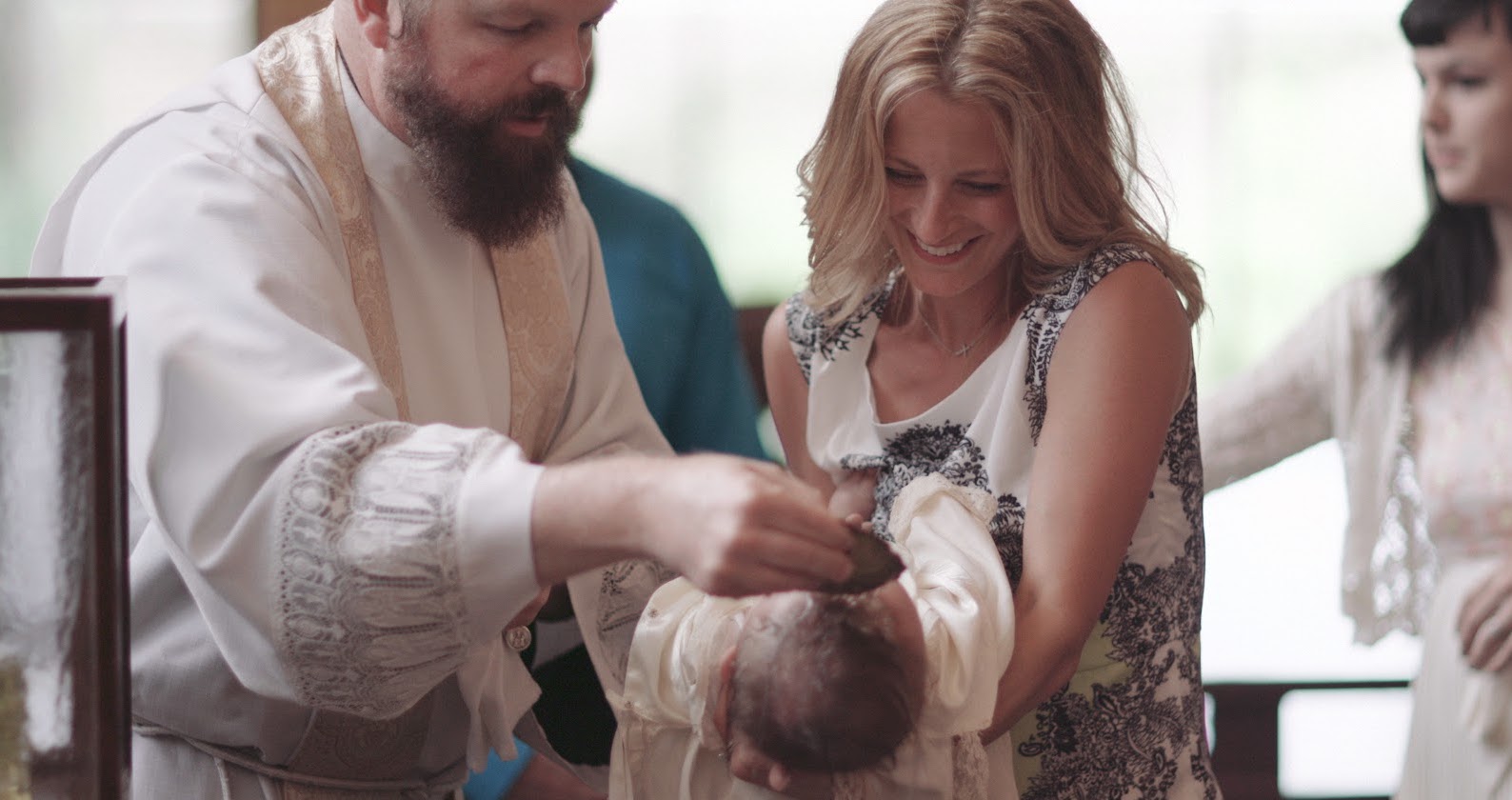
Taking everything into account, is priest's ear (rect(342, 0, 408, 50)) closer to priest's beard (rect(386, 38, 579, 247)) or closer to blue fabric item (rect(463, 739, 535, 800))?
priest's beard (rect(386, 38, 579, 247))

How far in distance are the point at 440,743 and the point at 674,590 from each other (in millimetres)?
369

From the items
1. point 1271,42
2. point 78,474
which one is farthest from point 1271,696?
point 1271,42

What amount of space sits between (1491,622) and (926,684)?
134cm

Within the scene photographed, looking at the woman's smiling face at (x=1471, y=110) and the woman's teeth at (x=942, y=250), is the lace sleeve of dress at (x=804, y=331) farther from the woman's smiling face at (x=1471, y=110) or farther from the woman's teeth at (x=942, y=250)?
the woman's smiling face at (x=1471, y=110)

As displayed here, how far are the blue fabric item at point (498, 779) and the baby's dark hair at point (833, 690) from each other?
3.04 feet

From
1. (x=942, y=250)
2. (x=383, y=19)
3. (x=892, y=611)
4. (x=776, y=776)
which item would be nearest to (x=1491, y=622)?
(x=942, y=250)

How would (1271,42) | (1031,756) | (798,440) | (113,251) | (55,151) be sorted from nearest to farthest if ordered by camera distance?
(113,251)
(1031,756)
(798,440)
(55,151)
(1271,42)

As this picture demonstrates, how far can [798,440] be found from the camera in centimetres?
271

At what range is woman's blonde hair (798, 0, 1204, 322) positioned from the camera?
218 centimetres

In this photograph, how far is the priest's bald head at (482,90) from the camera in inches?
76.1

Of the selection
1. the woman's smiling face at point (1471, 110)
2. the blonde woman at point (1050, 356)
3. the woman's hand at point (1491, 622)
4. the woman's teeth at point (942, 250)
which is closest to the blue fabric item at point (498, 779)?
the blonde woman at point (1050, 356)

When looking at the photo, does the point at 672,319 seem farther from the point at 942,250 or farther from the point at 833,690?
the point at 833,690

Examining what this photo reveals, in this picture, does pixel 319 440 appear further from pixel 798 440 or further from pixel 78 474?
pixel 798 440

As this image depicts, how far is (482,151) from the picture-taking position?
2.05 metres
